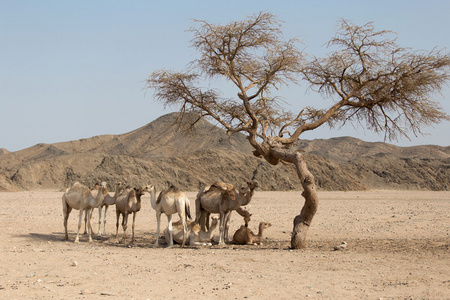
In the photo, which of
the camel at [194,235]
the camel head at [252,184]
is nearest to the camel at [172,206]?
the camel at [194,235]

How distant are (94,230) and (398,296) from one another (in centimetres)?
1279

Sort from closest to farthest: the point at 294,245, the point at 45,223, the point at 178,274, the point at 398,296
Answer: the point at 398,296, the point at 178,274, the point at 294,245, the point at 45,223

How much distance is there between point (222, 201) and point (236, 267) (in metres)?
4.38

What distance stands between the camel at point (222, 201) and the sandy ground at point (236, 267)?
101 centimetres

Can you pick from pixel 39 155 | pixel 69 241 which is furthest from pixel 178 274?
pixel 39 155

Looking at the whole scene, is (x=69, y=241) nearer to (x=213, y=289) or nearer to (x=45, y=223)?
(x=45, y=223)

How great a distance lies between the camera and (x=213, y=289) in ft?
27.4

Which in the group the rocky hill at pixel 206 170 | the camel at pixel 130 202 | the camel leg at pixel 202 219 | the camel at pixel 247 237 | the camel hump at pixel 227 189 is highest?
the rocky hill at pixel 206 170

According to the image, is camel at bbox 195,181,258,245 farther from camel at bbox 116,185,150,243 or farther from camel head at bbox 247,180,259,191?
camel at bbox 116,185,150,243

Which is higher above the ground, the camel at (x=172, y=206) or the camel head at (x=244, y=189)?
the camel head at (x=244, y=189)

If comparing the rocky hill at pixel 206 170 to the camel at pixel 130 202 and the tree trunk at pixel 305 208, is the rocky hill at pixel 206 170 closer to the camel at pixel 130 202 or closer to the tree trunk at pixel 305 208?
the camel at pixel 130 202

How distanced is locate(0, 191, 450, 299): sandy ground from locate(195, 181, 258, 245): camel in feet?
3.30

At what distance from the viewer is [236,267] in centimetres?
1031

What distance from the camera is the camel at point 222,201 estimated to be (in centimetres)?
1418
